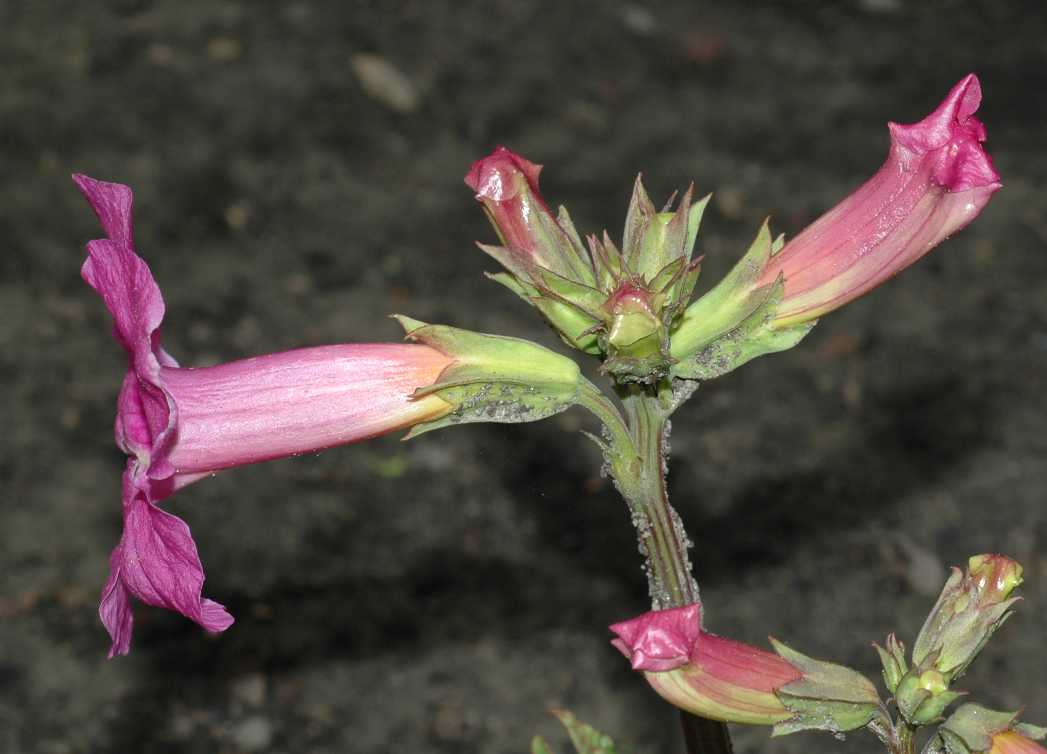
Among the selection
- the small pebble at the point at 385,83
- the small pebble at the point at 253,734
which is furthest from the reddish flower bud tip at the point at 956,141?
the small pebble at the point at 385,83

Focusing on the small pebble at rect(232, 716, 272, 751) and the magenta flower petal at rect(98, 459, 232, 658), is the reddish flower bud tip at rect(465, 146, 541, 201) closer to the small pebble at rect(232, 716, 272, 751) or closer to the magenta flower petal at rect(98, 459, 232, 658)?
the magenta flower petal at rect(98, 459, 232, 658)

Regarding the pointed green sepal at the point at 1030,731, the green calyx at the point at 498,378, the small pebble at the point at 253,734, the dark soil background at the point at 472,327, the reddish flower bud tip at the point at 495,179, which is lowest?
the pointed green sepal at the point at 1030,731

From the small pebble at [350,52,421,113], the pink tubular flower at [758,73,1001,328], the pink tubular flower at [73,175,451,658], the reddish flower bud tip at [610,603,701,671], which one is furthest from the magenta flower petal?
the small pebble at [350,52,421,113]

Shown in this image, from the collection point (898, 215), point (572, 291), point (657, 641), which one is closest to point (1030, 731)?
point (657, 641)

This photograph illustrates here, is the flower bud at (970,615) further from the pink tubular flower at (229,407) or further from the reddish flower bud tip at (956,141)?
the pink tubular flower at (229,407)

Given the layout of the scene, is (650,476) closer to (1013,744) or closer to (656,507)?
(656,507)

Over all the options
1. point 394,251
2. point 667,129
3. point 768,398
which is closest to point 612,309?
point 768,398

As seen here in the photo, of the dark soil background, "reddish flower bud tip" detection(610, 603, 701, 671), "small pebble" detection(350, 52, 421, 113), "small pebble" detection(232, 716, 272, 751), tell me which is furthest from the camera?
"small pebble" detection(350, 52, 421, 113)
